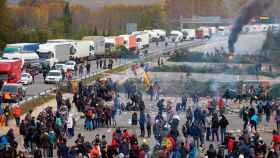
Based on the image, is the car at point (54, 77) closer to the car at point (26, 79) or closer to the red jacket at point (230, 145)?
the car at point (26, 79)

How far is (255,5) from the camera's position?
2741 centimetres

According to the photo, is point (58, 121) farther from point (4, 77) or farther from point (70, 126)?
point (4, 77)

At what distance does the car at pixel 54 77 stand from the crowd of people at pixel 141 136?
1128 centimetres

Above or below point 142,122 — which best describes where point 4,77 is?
above

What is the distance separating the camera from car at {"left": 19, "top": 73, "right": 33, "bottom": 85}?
4260cm

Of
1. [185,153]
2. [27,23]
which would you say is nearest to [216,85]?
[185,153]

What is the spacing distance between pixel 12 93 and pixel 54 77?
8829mm

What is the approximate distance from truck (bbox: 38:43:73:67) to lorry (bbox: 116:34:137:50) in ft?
46.1

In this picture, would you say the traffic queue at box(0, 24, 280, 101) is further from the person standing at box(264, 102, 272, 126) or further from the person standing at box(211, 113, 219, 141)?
the person standing at box(211, 113, 219, 141)

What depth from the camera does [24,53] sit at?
166ft

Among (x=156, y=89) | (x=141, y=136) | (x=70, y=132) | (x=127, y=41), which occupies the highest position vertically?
(x=127, y=41)

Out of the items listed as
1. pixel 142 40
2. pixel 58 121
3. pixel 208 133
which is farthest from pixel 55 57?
pixel 208 133

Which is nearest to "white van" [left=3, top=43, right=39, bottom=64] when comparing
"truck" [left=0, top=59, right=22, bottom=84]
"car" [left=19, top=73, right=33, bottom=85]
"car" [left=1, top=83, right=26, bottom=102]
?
"car" [left=19, top=73, right=33, bottom=85]

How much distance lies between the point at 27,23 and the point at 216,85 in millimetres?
61676
